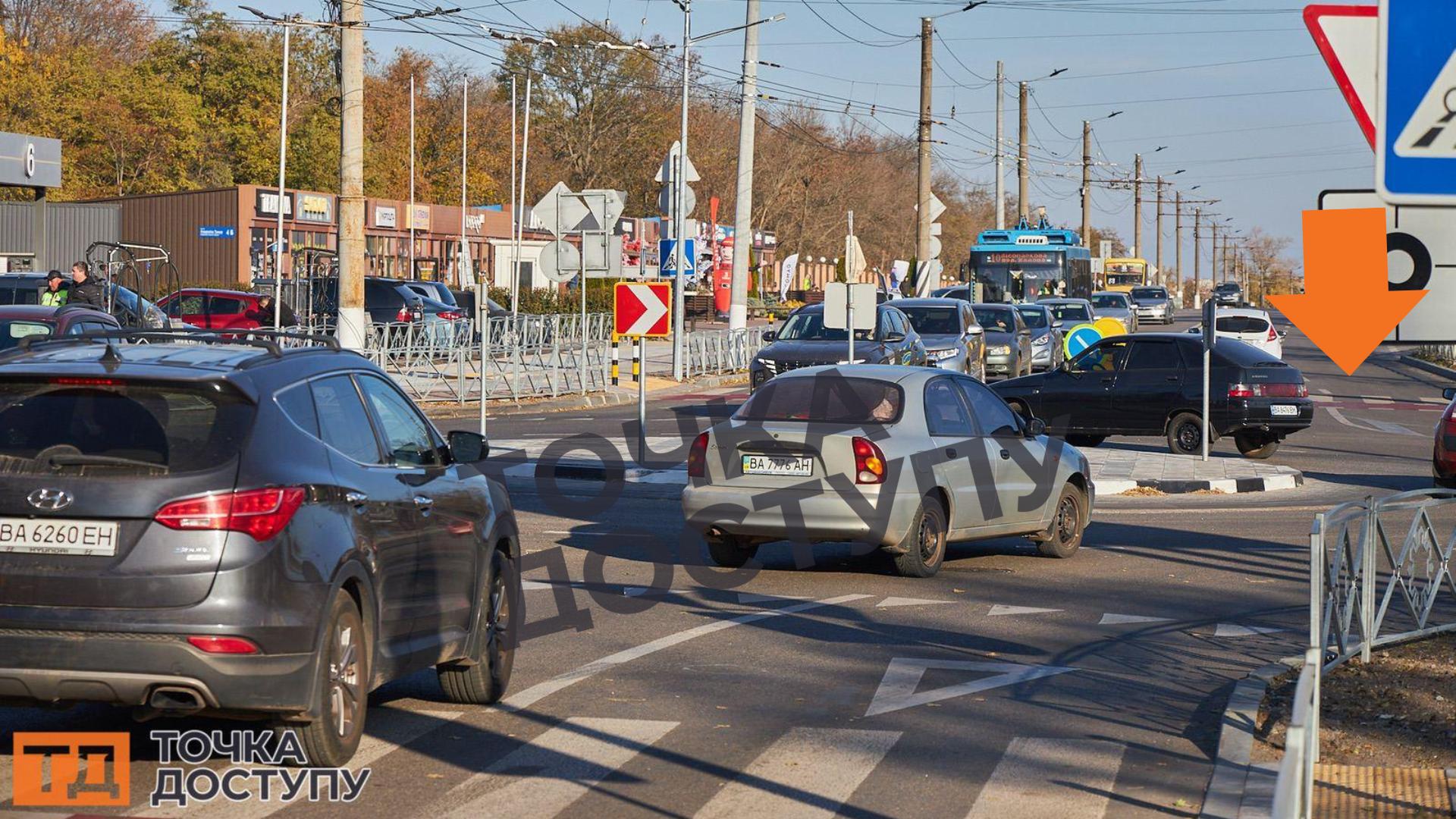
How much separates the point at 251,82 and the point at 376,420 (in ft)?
252

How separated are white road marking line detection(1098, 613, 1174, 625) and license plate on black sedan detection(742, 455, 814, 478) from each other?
2511 millimetres

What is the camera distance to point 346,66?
27.3 meters

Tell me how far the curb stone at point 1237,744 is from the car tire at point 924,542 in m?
3.71

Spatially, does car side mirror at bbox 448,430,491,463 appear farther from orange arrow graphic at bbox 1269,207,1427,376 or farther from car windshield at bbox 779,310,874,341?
car windshield at bbox 779,310,874,341

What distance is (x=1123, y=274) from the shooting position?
332 ft

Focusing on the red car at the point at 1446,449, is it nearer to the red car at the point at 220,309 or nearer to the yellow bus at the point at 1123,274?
the red car at the point at 220,309

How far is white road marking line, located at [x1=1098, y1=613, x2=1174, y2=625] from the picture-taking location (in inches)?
441

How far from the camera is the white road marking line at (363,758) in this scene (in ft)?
21.0

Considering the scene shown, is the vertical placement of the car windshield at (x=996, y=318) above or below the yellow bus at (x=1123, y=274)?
below

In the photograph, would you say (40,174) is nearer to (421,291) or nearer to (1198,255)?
(421,291)

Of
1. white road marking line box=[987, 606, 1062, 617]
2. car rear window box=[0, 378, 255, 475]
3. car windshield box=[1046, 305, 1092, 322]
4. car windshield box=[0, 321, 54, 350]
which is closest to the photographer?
car rear window box=[0, 378, 255, 475]

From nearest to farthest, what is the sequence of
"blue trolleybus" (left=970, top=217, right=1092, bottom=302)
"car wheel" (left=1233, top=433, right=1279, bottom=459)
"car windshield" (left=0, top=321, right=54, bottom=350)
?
1. "car windshield" (left=0, top=321, right=54, bottom=350)
2. "car wheel" (left=1233, top=433, right=1279, bottom=459)
3. "blue trolleybus" (left=970, top=217, right=1092, bottom=302)

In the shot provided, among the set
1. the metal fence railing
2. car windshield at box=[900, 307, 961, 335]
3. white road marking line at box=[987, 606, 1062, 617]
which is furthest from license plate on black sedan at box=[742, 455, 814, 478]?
car windshield at box=[900, 307, 961, 335]

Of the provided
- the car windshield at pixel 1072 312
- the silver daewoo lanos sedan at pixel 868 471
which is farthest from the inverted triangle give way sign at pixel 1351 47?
the car windshield at pixel 1072 312
